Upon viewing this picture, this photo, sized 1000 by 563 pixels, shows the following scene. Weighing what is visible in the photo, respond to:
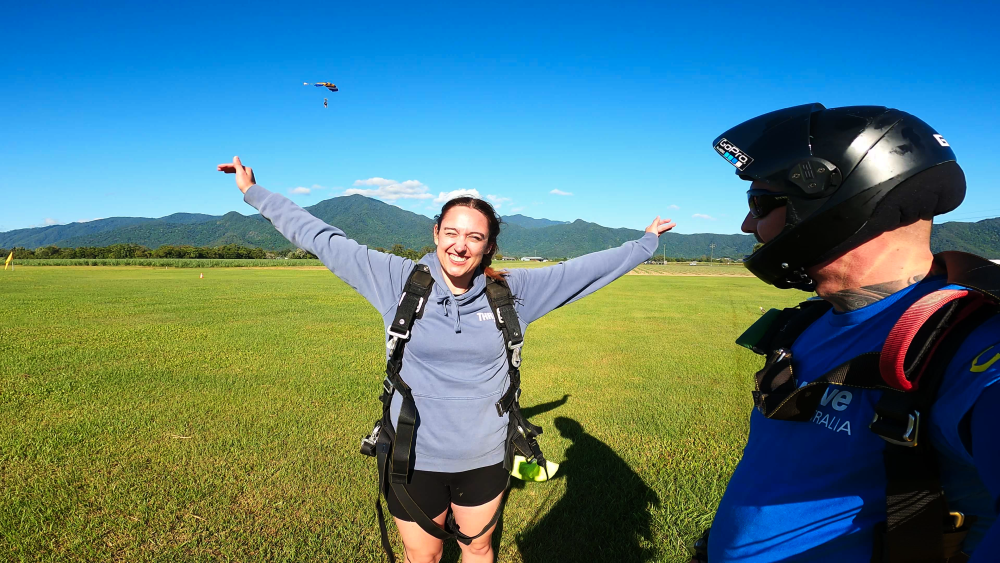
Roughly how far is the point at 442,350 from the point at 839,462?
207 centimetres

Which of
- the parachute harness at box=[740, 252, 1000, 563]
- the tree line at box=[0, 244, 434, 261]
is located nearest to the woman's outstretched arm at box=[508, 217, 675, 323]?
the parachute harness at box=[740, 252, 1000, 563]

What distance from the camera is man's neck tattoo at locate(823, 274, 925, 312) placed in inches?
51.3

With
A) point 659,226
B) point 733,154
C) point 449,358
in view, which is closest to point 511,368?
point 449,358

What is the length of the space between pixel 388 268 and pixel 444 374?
0.75 m

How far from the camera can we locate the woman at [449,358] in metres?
2.93

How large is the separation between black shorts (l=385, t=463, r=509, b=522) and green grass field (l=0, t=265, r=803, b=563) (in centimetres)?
153

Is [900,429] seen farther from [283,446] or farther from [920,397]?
[283,446]

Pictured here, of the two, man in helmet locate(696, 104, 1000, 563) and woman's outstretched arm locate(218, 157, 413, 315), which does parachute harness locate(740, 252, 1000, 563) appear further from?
woman's outstretched arm locate(218, 157, 413, 315)

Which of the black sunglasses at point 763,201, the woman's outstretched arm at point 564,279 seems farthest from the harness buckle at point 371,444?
the black sunglasses at point 763,201

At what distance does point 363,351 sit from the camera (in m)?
12.3

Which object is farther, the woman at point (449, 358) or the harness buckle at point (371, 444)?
the harness buckle at point (371, 444)

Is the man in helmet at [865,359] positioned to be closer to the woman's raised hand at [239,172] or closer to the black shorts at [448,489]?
the black shorts at [448,489]

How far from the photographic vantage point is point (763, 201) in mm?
1585

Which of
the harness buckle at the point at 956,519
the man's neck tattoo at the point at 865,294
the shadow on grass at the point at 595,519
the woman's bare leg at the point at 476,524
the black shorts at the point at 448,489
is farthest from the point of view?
the shadow on grass at the point at 595,519
